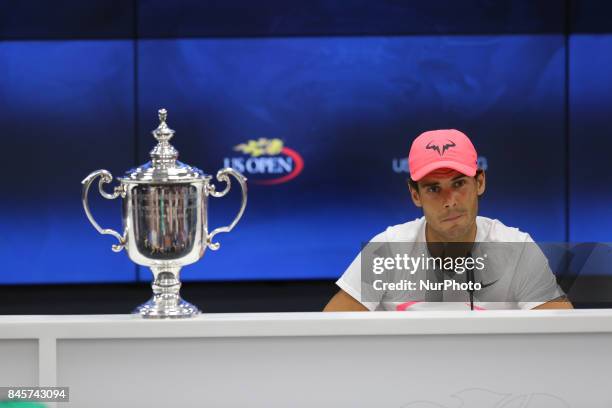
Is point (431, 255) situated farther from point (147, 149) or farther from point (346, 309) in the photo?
point (147, 149)

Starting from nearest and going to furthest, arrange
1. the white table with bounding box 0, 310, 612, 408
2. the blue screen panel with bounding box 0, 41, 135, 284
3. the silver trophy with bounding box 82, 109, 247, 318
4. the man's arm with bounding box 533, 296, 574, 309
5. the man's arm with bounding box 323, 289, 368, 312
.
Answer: the white table with bounding box 0, 310, 612, 408, the silver trophy with bounding box 82, 109, 247, 318, the man's arm with bounding box 533, 296, 574, 309, the man's arm with bounding box 323, 289, 368, 312, the blue screen panel with bounding box 0, 41, 135, 284

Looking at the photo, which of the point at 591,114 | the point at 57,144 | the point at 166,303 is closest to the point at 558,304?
the point at 166,303

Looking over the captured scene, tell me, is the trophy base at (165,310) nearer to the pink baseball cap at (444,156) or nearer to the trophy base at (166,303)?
the trophy base at (166,303)

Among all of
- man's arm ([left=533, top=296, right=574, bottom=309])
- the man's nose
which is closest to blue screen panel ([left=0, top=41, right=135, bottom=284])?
the man's nose

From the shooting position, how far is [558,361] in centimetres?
157

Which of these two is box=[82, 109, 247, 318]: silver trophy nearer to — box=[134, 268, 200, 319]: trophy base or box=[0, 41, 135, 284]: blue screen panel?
box=[134, 268, 200, 319]: trophy base

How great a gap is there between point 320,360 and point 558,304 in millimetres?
474

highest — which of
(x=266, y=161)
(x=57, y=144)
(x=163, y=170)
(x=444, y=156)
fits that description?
(x=57, y=144)

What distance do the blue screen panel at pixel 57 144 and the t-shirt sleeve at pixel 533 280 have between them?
3436mm

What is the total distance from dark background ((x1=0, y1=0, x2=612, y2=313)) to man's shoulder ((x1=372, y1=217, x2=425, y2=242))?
2877 mm

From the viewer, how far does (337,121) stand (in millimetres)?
5094

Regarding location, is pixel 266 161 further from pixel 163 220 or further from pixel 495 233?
pixel 163 220

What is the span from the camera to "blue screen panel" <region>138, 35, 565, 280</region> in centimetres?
506

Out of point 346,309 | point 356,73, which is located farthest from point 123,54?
point 346,309
